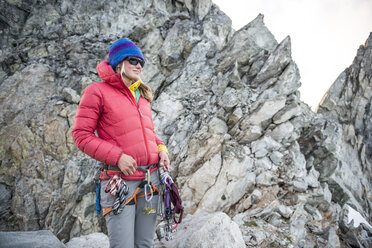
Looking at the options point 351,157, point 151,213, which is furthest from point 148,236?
point 351,157

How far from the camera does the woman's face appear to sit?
307cm

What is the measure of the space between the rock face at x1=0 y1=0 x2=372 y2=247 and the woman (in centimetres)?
461

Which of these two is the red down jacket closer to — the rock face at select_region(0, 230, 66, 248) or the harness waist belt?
the harness waist belt

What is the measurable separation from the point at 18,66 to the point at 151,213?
69.5 feet

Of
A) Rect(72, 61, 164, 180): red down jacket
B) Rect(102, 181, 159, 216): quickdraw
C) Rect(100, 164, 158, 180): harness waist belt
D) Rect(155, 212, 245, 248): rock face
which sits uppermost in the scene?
Rect(72, 61, 164, 180): red down jacket

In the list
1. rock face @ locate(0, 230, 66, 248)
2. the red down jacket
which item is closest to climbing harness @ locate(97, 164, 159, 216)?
the red down jacket

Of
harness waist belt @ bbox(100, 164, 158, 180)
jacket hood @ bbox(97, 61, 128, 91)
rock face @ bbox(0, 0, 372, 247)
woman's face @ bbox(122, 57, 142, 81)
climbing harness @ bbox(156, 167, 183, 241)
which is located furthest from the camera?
rock face @ bbox(0, 0, 372, 247)

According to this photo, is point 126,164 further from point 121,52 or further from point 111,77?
point 121,52

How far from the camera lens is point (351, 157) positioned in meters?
25.2

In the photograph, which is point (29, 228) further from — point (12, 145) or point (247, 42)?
point (247, 42)

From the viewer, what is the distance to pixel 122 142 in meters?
2.89

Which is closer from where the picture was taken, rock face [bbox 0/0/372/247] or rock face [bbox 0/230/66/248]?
rock face [bbox 0/230/66/248]

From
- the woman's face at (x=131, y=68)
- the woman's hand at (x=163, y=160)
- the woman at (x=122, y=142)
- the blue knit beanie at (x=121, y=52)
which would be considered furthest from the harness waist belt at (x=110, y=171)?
the blue knit beanie at (x=121, y=52)

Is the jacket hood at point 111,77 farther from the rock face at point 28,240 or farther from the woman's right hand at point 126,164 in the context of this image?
the rock face at point 28,240
